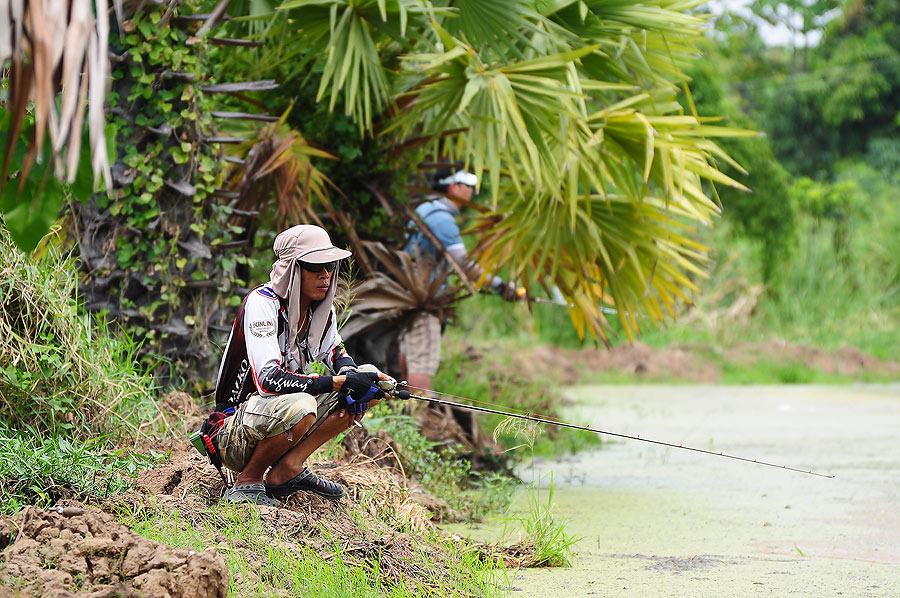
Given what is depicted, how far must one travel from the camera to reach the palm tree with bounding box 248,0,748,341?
18.9ft

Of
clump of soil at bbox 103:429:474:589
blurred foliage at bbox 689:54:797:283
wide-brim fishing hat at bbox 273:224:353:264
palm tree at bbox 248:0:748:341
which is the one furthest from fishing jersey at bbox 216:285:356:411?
blurred foliage at bbox 689:54:797:283

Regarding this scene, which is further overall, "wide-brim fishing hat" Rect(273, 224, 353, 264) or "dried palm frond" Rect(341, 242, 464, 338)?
"dried palm frond" Rect(341, 242, 464, 338)

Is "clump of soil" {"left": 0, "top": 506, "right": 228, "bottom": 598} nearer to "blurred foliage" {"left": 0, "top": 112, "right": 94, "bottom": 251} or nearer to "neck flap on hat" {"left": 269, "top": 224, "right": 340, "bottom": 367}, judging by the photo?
"blurred foliage" {"left": 0, "top": 112, "right": 94, "bottom": 251}

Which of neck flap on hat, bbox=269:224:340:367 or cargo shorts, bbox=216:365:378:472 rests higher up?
neck flap on hat, bbox=269:224:340:367

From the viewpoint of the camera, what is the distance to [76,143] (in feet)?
6.78

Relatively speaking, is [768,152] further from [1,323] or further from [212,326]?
[1,323]

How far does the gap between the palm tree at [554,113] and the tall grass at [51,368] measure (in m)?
1.65

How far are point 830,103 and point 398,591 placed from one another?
23852 millimetres

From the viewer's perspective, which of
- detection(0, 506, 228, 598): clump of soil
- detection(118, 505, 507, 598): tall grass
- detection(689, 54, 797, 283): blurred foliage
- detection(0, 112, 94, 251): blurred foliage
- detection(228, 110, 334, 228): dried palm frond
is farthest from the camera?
detection(689, 54, 797, 283): blurred foliage

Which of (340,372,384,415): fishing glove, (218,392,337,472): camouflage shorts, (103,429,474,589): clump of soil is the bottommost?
(103,429,474,589): clump of soil

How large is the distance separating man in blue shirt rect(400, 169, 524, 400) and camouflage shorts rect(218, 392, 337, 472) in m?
2.31

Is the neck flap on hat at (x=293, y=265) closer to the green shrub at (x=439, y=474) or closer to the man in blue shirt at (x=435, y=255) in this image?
the green shrub at (x=439, y=474)

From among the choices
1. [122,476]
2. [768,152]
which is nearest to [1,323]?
[122,476]

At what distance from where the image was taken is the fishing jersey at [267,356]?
156 inches
